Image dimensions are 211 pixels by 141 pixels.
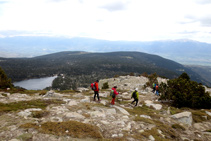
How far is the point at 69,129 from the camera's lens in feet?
25.5

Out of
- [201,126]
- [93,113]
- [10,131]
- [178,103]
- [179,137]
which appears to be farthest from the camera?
[178,103]

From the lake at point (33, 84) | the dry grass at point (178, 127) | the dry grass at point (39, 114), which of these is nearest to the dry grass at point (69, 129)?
the dry grass at point (39, 114)

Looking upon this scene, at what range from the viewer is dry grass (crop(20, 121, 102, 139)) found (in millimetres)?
7367

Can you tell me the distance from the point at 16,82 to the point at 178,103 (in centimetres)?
18873

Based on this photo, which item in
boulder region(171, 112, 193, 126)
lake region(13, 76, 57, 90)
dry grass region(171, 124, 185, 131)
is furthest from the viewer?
lake region(13, 76, 57, 90)

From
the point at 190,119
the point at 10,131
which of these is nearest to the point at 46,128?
the point at 10,131

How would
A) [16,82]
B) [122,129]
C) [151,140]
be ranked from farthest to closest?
[16,82] → [122,129] → [151,140]

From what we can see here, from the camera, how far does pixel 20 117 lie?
30.2 feet

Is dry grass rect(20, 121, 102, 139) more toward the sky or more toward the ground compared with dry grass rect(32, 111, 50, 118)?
more toward the sky

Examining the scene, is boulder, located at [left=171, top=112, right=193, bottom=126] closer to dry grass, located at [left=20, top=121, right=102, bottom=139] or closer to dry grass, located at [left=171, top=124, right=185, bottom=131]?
dry grass, located at [left=171, top=124, right=185, bottom=131]

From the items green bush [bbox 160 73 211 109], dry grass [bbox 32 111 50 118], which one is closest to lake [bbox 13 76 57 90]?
dry grass [bbox 32 111 50 118]

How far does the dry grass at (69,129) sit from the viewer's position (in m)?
7.37

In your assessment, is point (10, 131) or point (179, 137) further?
point (179, 137)

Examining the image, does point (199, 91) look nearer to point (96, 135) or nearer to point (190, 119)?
point (190, 119)
